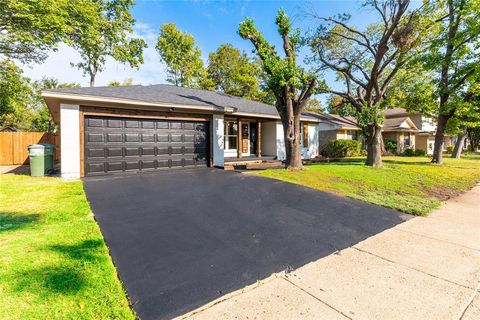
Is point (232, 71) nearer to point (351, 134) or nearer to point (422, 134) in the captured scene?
point (351, 134)

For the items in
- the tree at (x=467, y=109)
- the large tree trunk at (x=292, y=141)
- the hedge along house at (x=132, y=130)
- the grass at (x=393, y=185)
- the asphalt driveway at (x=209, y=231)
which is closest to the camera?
the asphalt driveway at (x=209, y=231)

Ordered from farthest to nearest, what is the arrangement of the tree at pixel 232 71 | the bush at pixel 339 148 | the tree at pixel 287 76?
the tree at pixel 232 71 → the bush at pixel 339 148 → the tree at pixel 287 76

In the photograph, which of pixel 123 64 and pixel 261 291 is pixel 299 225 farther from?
pixel 123 64

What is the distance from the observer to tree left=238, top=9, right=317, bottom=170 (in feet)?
32.5

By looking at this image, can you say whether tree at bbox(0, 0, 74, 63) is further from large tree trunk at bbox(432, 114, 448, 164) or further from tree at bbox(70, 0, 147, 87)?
large tree trunk at bbox(432, 114, 448, 164)

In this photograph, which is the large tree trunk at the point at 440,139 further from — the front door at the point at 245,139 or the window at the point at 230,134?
the window at the point at 230,134

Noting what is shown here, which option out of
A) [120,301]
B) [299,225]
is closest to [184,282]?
[120,301]

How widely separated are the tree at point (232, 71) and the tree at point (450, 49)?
18.8 metres

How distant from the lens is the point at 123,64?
2111cm

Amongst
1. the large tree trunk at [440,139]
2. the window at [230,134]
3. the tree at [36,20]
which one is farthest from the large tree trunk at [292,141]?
the tree at [36,20]

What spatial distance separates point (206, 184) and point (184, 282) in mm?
5191

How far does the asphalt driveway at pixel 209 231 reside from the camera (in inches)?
111

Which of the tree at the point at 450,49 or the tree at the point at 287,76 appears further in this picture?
the tree at the point at 450,49

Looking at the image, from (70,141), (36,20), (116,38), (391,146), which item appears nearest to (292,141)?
(70,141)
